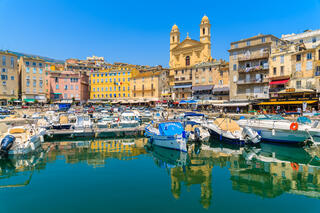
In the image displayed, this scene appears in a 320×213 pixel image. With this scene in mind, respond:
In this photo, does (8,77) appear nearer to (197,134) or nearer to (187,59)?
(187,59)

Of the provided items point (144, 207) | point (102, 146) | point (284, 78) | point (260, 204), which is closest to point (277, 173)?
point (260, 204)

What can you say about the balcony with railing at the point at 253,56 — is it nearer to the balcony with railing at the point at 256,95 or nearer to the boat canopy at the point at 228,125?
the balcony with railing at the point at 256,95

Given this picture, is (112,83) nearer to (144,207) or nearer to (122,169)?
(122,169)

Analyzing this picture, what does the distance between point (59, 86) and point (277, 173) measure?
74.9m

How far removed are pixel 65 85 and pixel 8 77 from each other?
53.9 ft

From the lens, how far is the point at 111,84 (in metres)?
83.1

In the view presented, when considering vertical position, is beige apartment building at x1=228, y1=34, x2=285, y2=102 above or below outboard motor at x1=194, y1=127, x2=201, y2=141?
above

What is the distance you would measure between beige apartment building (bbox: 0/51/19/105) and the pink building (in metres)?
10.8

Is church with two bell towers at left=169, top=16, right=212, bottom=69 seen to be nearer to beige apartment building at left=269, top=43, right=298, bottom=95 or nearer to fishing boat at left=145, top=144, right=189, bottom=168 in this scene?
beige apartment building at left=269, top=43, right=298, bottom=95

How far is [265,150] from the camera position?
23.8 meters

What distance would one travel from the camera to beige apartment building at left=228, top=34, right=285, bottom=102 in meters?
48.0

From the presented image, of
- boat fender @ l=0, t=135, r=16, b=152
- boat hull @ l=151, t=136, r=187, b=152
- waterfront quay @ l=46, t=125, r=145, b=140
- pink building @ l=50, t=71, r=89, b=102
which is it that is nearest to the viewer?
boat fender @ l=0, t=135, r=16, b=152

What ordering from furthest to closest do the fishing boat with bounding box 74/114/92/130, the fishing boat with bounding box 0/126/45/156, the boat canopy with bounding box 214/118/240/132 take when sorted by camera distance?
the fishing boat with bounding box 74/114/92/130 < the boat canopy with bounding box 214/118/240/132 < the fishing boat with bounding box 0/126/45/156

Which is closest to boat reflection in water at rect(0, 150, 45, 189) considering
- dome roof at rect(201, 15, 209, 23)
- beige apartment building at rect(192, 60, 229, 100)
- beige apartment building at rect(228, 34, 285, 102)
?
beige apartment building at rect(228, 34, 285, 102)
